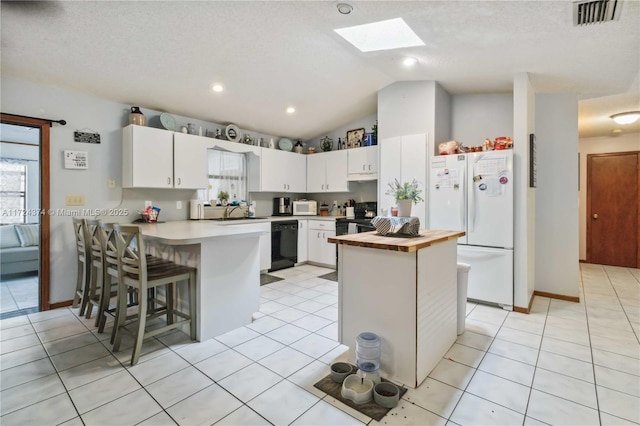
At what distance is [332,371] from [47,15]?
337cm

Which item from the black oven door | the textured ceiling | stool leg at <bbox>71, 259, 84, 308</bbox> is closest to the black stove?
the black oven door

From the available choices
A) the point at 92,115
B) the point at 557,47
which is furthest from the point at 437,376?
the point at 92,115

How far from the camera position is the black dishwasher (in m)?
5.11

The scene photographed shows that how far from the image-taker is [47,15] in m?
2.41

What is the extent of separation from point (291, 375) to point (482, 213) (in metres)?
2.69


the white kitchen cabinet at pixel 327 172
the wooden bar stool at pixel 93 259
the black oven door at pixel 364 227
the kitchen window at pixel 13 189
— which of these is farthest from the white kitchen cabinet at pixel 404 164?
the kitchen window at pixel 13 189

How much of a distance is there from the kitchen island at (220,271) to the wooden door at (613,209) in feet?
21.1

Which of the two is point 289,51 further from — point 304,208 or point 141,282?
point 304,208

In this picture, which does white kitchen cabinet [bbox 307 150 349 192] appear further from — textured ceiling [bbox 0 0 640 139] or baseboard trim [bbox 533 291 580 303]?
baseboard trim [bbox 533 291 580 303]

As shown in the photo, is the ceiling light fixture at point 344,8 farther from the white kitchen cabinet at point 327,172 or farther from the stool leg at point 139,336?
the white kitchen cabinet at point 327,172

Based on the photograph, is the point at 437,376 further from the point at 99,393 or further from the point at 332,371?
the point at 99,393

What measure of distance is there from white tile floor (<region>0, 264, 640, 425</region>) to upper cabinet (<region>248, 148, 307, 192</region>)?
2.65 m

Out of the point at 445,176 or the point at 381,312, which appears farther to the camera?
the point at 445,176

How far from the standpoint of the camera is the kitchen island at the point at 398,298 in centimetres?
197
